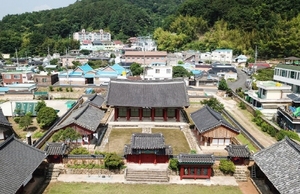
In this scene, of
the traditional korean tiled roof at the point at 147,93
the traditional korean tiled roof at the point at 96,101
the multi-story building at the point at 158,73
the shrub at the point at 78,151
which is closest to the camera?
the shrub at the point at 78,151

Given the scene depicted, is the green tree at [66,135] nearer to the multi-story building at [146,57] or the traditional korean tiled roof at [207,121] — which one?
the traditional korean tiled roof at [207,121]

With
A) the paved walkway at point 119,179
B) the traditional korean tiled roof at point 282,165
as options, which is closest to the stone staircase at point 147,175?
the paved walkway at point 119,179

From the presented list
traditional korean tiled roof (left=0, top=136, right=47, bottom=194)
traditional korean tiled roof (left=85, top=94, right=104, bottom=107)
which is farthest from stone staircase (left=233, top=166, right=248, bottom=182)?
traditional korean tiled roof (left=85, top=94, right=104, bottom=107)

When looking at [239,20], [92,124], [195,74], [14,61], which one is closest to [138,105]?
[92,124]

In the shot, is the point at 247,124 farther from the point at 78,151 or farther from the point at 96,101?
the point at 78,151

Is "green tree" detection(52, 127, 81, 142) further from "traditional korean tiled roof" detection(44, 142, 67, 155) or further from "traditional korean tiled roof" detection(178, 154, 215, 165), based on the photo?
"traditional korean tiled roof" detection(178, 154, 215, 165)
